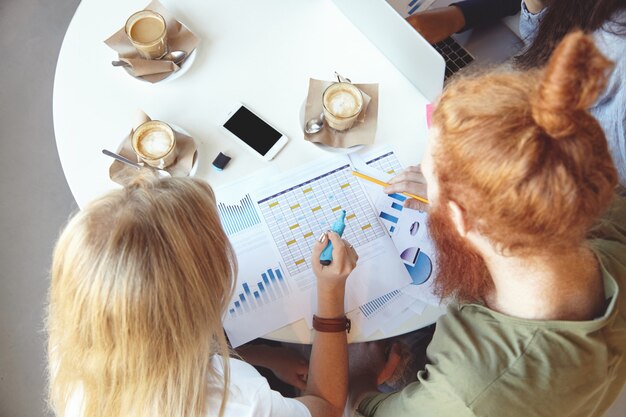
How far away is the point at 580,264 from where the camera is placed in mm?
838

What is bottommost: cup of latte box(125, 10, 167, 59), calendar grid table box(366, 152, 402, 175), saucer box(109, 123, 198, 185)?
calendar grid table box(366, 152, 402, 175)

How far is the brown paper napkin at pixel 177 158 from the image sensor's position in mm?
1113

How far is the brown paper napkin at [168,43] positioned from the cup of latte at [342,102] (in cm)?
34

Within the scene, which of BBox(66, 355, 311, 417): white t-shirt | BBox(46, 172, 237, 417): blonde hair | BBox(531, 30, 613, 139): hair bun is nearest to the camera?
BBox(531, 30, 613, 139): hair bun

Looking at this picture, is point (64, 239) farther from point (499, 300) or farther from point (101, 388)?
point (499, 300)

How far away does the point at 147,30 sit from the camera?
46.7 inches

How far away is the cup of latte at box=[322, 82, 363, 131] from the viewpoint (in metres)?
1.15

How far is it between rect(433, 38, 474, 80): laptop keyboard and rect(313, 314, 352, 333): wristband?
2.99 feet

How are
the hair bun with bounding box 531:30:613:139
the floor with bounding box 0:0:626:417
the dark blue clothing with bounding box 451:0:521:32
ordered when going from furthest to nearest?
1. the floor with bounding box 0:0:626:417
2. the dark blue clothing with bounding box 451:0:521:32
3. the hair bun with bounding box 531:30:613:139

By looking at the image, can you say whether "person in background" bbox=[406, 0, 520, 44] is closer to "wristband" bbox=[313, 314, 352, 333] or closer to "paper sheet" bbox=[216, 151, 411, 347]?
"paper sheet" bbox=[216, 151, 411, 347]

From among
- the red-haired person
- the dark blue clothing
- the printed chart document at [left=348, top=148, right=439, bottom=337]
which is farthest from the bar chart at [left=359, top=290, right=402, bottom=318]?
the dark blue clothing

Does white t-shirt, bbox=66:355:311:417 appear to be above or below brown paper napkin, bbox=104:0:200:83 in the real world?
below

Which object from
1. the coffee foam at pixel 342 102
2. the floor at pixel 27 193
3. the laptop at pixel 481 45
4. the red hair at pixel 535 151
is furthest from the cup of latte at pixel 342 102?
the floor at pixel 27 193

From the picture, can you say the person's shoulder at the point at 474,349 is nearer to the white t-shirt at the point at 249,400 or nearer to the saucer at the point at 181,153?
the white t-shirt at the point at 249,400
